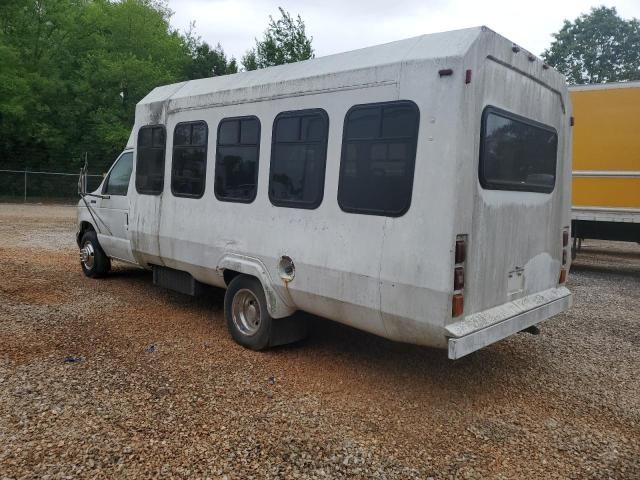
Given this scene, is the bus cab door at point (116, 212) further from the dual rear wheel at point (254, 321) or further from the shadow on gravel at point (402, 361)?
the shadow on gravel at point (402, 361)

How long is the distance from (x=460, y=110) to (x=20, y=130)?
28004 millimetres

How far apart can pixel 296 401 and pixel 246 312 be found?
154 centimetres

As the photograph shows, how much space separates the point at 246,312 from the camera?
5.51 m

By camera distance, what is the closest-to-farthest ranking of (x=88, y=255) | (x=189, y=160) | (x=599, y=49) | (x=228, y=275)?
(x=228, y=275) < (x=189, y=160) < (x=88, y=255) < (x=599, y=49)

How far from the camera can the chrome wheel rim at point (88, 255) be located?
827cm

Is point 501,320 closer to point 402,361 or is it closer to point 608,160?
point 402,361

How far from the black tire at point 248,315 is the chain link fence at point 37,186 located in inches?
876

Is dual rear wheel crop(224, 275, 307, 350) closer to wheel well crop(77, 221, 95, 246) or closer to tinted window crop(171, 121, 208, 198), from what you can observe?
tinted window crop(171, 121, 208, 198)

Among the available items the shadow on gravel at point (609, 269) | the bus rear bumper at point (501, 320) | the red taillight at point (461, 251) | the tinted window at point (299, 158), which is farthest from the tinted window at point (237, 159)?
the shadow on gravel at point (609, 269)

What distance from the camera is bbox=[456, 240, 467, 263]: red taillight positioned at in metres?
3.82

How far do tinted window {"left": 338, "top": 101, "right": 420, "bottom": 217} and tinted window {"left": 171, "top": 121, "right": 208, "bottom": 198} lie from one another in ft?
7.00

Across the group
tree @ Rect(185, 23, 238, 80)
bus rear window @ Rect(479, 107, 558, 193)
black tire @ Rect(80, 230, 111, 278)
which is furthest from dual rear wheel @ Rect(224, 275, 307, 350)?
tree @ Rect(185, 23, 238, 80)

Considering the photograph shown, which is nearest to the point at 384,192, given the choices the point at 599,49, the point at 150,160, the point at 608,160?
the point at 150,160

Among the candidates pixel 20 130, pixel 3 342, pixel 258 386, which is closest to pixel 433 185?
pixel 258 386
